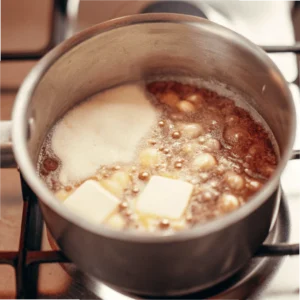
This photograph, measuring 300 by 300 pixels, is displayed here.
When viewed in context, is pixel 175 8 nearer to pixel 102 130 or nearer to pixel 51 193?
pixel 102 130

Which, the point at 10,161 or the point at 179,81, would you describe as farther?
the point at 179,81

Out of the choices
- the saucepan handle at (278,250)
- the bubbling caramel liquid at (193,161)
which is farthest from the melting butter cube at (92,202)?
the saucepan handle at (278,250)

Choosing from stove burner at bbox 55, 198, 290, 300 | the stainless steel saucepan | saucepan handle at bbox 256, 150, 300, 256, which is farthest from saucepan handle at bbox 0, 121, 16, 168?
saucepan handle at bbox 256, 150, 300, 256

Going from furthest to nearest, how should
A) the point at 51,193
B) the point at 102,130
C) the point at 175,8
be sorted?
1. the point at 175,8
2. the point at 102,130
3. the point at 51,193

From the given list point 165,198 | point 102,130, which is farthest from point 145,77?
point 165,198

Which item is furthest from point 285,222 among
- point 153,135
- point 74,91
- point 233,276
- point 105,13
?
point 105,13

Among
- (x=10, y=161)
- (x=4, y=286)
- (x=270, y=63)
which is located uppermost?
(x=270, y=63)

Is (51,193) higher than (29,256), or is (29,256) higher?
(51,193)

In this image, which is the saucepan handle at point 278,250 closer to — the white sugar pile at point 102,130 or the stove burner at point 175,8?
the white sugar pile at point 102,130

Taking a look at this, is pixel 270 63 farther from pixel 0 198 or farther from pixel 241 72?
pixel 0 198
